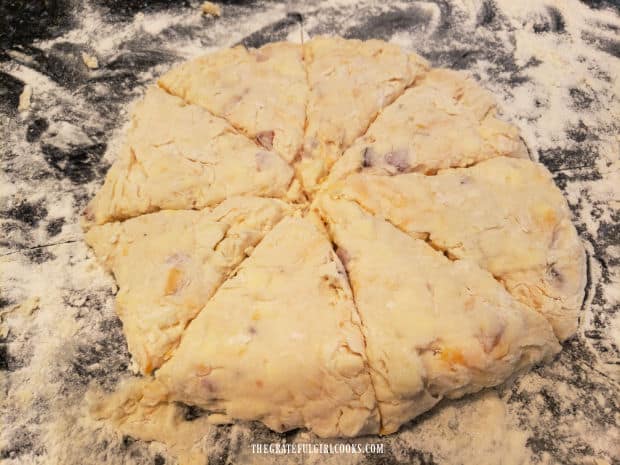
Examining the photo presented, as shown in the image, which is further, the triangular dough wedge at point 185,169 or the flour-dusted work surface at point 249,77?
the triangular dough wedge at point 185,169

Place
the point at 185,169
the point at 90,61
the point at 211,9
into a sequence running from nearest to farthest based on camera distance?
the point at 185,169
the point at 90,61
the point at 211,9

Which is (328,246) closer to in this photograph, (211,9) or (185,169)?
(185,169)

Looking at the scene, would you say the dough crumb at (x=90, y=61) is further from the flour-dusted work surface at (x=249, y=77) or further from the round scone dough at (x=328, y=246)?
the round scone dough at (x=328, y=246)

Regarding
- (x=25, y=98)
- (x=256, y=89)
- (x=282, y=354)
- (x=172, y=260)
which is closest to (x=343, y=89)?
(x=256, y=89)

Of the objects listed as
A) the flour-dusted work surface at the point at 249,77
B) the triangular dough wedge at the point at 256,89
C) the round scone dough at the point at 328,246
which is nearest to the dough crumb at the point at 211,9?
the flour-dusted work surface at the point at 249,77

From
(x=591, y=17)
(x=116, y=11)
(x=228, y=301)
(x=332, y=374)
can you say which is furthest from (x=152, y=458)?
(x=591, y=17)

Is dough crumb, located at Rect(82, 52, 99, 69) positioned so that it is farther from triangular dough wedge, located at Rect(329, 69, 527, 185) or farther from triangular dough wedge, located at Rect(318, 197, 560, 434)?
triangular dough wedge, located at Rect(318, 197, 560, 434)

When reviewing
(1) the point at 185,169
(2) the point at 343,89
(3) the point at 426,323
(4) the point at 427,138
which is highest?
(2) the point at 343,89
